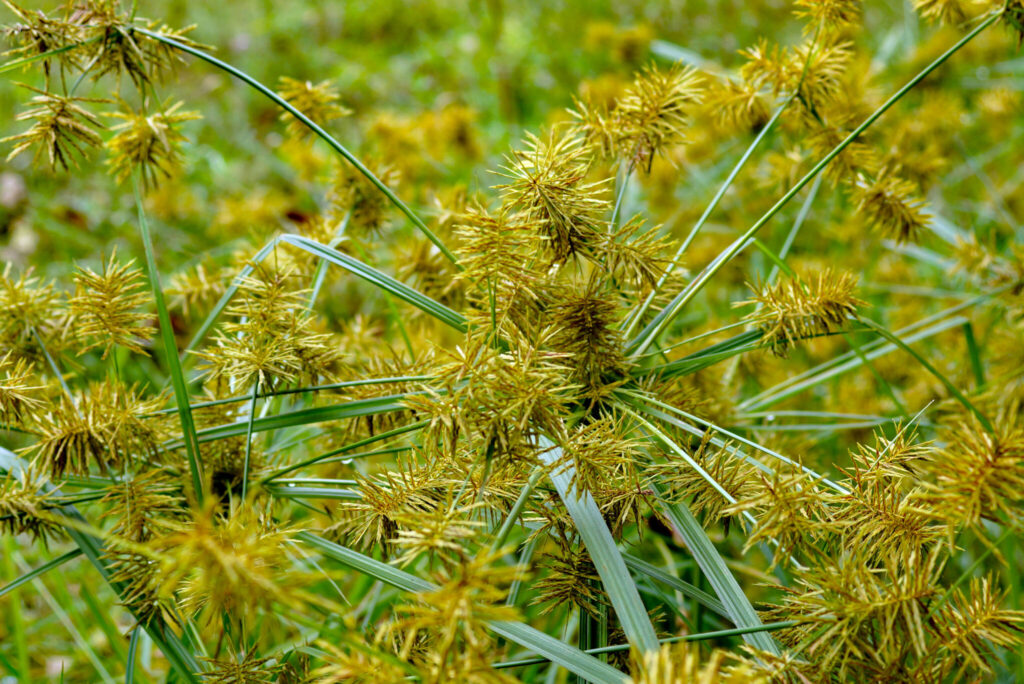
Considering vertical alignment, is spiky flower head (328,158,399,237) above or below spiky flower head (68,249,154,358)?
above

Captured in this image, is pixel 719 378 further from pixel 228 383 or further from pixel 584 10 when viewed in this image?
pixel 584 10

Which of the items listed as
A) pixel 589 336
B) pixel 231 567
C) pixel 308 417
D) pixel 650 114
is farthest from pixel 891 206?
pixel 231 567

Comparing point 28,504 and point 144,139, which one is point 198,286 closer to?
point 144,139

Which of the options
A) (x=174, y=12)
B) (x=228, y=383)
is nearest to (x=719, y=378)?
(x=228, y=383)

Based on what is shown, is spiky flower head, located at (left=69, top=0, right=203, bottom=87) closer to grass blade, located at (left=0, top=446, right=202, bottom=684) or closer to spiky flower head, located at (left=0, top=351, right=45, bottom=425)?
spiky flower head, located at (left=0, top=351, right=45, bottom=425)

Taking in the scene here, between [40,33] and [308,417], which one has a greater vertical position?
[40,33]

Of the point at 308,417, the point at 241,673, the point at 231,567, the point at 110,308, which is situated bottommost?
the point at 241,673

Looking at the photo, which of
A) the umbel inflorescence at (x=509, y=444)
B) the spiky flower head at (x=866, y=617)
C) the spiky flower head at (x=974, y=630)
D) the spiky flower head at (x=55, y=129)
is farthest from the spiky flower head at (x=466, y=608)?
the spiky flower head at (x=55, y=129)

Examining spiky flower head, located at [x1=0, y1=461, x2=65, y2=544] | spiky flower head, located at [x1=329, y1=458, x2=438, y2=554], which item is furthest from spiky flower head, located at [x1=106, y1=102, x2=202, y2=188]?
spiky flower head, located at [x1=329, y1=458, x2=438, y2=554]
